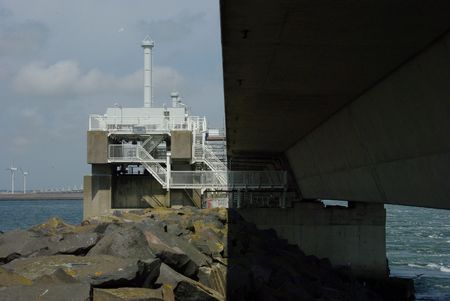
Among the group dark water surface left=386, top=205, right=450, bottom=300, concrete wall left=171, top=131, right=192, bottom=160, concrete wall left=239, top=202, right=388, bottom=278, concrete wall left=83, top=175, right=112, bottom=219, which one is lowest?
dark water surface left=386, top=205, right=450, bottom=300

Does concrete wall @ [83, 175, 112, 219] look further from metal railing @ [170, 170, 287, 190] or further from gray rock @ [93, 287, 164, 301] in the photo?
gray rock @ [93, 287, 164, 301]

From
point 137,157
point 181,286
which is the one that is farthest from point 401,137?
point 137,157

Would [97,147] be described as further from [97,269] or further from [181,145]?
[97,269]

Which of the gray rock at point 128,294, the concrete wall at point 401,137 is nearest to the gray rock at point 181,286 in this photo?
the gray rock at point 128,294

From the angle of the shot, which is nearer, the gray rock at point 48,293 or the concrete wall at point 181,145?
the gray rock at point 48,293

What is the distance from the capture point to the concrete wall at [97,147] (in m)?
43.4

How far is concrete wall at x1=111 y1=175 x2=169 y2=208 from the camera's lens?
45.0m

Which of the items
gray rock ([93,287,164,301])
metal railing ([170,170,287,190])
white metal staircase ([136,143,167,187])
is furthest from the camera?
white metal staircase ([136,143,167,187])

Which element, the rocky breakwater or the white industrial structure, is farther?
the white industrial structure

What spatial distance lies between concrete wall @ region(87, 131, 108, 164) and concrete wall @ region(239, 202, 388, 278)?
546 inches

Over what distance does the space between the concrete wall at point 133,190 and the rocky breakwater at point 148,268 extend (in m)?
20.8

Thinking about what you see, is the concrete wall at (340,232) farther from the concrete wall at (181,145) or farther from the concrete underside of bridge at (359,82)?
the concrete wall at (181,145)

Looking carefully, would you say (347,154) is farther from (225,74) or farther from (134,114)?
(134,114)

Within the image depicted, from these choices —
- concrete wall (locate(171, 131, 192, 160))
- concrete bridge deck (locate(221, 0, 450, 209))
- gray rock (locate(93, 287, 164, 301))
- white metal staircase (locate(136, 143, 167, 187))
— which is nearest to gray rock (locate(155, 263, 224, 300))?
gray rock (locate(93, 287, 164, 301))
